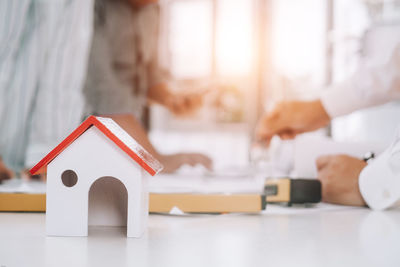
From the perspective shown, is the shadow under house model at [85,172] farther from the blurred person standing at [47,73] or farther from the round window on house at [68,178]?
the blurred person standing at [47,73]

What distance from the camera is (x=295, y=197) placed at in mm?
566

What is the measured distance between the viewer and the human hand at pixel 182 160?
3.31ft

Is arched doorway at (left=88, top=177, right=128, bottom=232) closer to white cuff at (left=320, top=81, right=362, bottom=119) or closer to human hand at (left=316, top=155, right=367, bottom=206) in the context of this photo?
human hand at (left=316, top=155, right=367, bottom=206)

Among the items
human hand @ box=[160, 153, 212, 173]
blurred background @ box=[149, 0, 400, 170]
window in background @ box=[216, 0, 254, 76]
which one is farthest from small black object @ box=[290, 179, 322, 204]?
window in background @ box=[216, 0, 254, 76]

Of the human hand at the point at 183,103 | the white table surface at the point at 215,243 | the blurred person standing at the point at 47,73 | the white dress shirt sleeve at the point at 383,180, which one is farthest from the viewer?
the human hand at the point at 183,103

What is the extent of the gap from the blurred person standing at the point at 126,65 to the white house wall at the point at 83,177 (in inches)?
16.9

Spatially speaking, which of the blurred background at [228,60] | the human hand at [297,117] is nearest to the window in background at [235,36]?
the blurred background at [228,60]

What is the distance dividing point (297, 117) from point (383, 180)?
35cm

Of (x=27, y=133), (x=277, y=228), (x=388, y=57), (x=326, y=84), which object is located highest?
(x=326, y=84)

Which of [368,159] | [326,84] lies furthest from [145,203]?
[326,84]

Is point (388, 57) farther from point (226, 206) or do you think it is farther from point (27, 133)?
point (27, 133)

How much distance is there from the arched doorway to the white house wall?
5 centimetres

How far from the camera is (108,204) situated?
1.32ft

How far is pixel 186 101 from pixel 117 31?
506 millimetres
